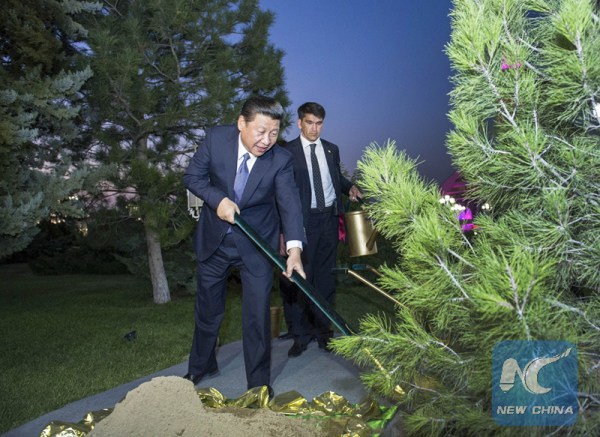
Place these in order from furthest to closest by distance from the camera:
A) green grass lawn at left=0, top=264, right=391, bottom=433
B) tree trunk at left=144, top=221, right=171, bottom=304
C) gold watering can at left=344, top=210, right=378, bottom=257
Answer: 1. tree trunk at left=144, top=221, right=171, bottom=304
2. gold watering can at left=344, top=210, right=378, bottom=257
3. green grass lawn at left=0, top=264, right=391, bottom=433

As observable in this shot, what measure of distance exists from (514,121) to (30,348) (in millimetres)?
5466

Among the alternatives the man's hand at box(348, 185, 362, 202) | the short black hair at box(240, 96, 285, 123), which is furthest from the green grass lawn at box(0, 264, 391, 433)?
the short black hair at box(240, 96, 285, 123)

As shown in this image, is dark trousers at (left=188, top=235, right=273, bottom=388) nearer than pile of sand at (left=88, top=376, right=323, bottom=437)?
No

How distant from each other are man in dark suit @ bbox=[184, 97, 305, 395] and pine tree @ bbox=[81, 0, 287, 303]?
160 inches

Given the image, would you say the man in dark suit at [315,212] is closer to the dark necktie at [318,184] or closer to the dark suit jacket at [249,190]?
the dark necktie at [318,184]

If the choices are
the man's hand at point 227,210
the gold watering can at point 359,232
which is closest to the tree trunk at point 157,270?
the gold watering can at point 359,232

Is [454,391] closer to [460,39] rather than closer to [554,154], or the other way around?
[554,154]

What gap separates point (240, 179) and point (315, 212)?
4.48 feet

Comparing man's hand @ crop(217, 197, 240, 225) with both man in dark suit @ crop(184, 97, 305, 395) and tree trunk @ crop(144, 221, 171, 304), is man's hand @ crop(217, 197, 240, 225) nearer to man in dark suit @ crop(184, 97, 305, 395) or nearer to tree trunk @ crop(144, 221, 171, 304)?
man in dark suit @ crop(184, 97, 305, 395)

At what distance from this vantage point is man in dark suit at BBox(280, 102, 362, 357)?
4676 millimetres

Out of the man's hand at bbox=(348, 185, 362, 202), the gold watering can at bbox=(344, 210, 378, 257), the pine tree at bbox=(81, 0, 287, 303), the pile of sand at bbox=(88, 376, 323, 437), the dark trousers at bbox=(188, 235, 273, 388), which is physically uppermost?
the pine tree at bbox=(81, 0, 287, 303)

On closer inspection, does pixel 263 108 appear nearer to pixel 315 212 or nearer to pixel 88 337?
pixel 315 212

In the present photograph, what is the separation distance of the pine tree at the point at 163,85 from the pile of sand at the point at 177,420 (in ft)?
17.1

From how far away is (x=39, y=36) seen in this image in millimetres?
6332
